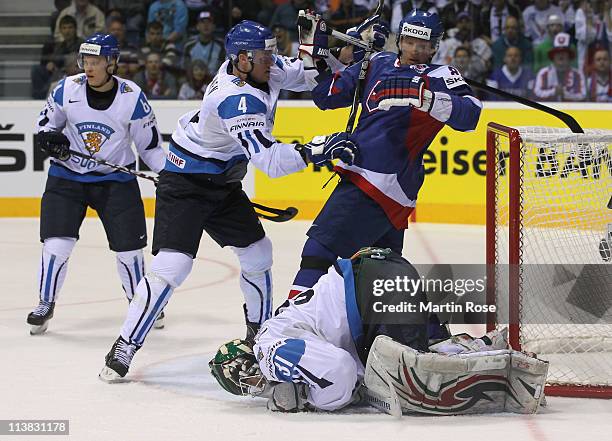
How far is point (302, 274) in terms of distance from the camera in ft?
13.0

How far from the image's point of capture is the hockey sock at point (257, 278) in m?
4.46

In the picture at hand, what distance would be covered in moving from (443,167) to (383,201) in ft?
12.7

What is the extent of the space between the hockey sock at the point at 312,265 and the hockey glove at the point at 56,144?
1.37 m

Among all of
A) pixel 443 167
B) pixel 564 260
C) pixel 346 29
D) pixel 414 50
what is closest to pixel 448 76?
pixel 414 50

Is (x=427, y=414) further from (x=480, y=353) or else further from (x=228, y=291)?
(x=228, y=291)

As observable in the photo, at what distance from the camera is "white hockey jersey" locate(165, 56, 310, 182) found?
3836mm

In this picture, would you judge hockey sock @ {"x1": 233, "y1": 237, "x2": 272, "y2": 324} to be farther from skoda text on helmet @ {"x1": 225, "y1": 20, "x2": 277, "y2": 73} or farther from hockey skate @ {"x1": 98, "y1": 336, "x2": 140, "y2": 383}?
skoda text on helmet @ {"x1": 225, "y1": 20, "x2": 277, "y2": 73}

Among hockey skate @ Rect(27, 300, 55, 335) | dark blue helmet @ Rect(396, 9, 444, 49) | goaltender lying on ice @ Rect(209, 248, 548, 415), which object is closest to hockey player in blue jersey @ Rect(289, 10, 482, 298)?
dark blue helmet @ Rect(396, 9, 444, 49)

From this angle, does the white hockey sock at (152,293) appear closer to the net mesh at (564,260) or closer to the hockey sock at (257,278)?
the hockey sock at (257,278)

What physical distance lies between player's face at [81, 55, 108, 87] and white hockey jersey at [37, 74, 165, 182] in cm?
7

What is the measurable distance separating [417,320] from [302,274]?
22.3 inches

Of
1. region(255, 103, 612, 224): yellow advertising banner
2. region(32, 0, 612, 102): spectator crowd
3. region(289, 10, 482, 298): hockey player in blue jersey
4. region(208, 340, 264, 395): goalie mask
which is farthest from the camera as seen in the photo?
region(32, 0, 612, 102): spectator crowd

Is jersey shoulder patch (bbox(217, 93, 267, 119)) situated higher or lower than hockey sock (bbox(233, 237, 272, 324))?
higher

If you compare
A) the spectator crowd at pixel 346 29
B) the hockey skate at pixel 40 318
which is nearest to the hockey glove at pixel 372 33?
the hockey skate at pixel 40 318
